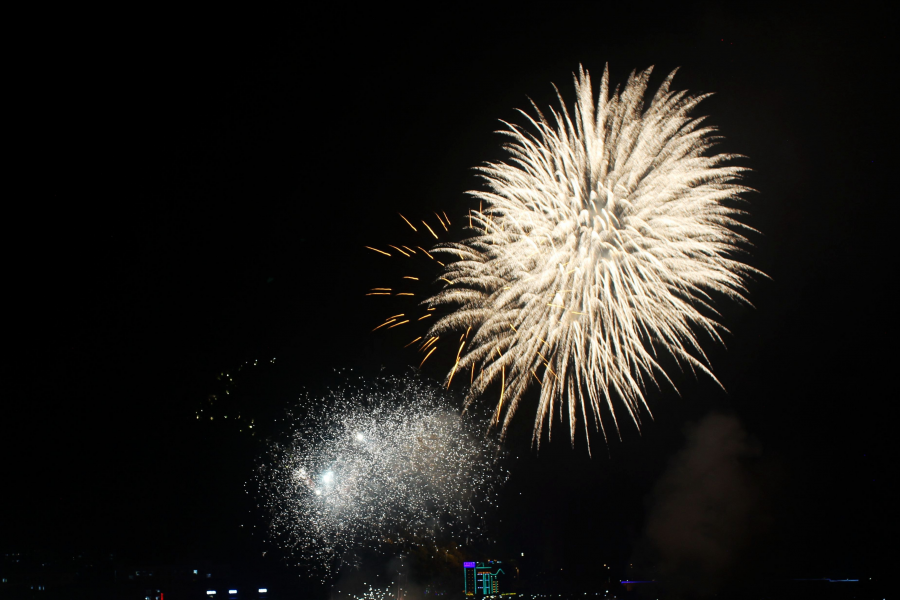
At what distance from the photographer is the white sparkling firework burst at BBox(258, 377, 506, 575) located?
20.5 metres

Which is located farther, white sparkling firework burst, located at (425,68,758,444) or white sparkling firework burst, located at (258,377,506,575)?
white sparkling firework burst, located at (258,377,506,575)

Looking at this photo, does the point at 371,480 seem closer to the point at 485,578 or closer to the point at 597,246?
the point at 485,578

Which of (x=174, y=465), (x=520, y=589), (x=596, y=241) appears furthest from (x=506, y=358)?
(x=174, y=465)

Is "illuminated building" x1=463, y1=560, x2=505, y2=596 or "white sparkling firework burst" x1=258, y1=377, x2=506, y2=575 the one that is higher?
"white sparkling firework burst" x1=258, y1=377, x2=506, y2=575

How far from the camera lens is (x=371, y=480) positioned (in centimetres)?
2608

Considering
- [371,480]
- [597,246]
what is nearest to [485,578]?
[371,480]

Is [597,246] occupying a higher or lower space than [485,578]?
higher

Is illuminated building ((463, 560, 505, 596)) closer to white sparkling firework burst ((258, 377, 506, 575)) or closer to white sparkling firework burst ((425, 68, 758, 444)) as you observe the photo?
white sparkling firework burst ((258, 377, 506, 575))

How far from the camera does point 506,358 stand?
12.1 meters

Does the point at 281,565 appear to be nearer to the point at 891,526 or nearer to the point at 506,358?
the point at 506,358

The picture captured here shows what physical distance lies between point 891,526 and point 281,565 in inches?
1116

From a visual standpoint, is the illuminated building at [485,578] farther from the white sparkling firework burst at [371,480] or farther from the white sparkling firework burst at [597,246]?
the white sparkling firework burst at [597,246]

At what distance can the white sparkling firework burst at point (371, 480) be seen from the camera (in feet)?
67.3

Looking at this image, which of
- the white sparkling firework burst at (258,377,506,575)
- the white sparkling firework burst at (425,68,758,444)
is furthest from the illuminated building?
the white sparkling firework burst at (425,68,758,444)
